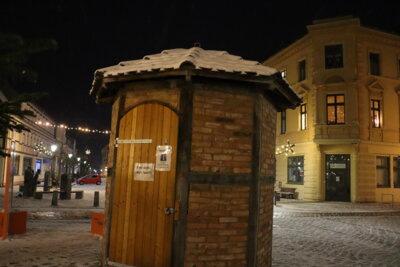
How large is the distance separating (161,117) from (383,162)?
2137 centimetres

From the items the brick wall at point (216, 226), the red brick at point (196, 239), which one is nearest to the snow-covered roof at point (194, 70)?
the brick wall at point (216, 226)

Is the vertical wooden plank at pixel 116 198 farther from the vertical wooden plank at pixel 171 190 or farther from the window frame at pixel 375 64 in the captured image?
the window frame at pixel 375 64

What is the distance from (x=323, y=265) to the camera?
274 inches

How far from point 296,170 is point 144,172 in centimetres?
2088

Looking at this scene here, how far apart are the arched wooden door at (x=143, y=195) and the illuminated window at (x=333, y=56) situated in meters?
20.1

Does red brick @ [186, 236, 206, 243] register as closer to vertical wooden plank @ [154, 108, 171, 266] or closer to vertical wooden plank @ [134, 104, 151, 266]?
vertical wooden plank @ [154, 108, 171, 266]

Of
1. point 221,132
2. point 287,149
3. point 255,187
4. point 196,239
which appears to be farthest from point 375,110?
point 196,239

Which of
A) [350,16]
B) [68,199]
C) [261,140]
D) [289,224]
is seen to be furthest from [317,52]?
[261,140]

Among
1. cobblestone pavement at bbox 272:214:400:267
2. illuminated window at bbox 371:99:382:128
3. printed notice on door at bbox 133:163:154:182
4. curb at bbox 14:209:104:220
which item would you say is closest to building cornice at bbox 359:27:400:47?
illuminated window at bbox 371:99:382:128

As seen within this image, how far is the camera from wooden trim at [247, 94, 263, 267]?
209 inches

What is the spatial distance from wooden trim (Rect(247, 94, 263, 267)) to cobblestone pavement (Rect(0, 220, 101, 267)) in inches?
115

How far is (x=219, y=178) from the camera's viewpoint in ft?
17.3

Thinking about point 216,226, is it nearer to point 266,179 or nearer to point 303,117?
point 266,179

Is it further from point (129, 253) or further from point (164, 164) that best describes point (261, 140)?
point (129, 253)
